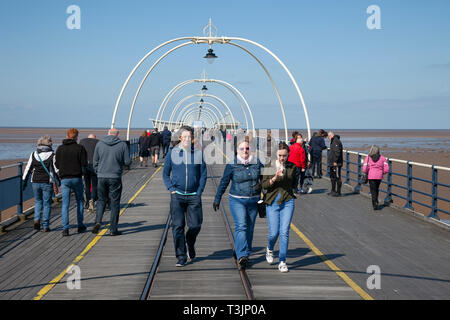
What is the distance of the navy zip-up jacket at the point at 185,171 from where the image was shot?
7461mm

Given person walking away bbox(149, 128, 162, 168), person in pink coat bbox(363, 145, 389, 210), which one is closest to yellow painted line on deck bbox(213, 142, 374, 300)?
person in pink coat bbox(363, 145, 389, 210)

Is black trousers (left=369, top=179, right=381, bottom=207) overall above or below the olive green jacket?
below

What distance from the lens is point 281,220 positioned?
7.31 m

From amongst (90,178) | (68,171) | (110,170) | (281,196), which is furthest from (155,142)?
(281,196)

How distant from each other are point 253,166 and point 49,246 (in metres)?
3.88

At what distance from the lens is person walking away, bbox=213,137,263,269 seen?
722 centimetres

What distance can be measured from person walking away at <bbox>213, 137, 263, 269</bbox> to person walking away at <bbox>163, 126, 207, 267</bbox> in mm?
406

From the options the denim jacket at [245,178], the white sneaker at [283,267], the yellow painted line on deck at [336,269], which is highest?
the denim jacket at [245,178]

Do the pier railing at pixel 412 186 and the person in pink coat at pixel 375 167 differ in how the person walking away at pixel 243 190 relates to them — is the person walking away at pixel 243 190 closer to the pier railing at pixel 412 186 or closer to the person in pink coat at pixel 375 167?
the pier railing at pixel 412 186

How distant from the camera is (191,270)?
7.40 m

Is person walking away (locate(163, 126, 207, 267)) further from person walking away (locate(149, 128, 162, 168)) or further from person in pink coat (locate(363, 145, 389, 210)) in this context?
person walking away (locate(149, 128, 162, 168))

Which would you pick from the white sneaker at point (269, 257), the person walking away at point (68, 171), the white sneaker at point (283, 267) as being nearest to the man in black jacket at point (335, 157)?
the person walking away at point (68, 171)
